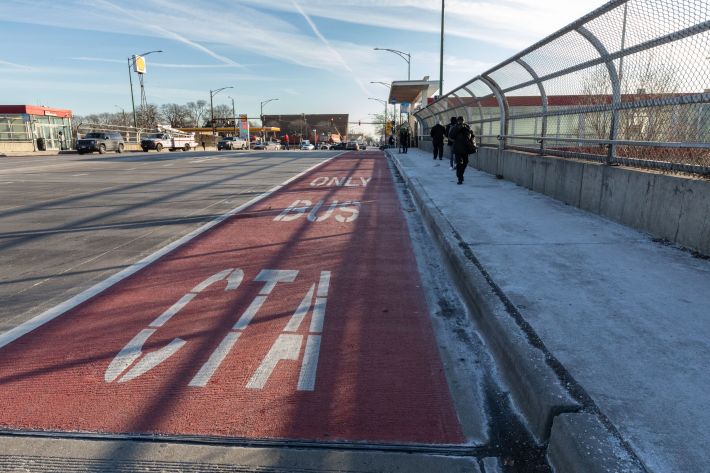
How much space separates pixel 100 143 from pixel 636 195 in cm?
3726

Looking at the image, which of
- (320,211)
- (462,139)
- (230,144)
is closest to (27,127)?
(230,144)

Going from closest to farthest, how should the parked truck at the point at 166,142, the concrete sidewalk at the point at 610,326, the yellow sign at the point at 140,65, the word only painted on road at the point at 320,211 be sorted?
the concrete sidewalk at the point at 610,326, the word only painted on road at the point at 320,211, the parked truck at the point at 166,142, the yellow sign at the point at 140,65

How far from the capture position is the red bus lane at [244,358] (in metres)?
2.60

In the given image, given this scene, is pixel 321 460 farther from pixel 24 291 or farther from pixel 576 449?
pixel 24 291

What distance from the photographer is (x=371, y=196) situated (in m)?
11.7

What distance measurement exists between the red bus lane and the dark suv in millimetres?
Answer: 33873

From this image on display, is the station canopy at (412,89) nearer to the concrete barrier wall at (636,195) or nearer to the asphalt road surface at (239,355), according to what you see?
the concrete barrier wall at (636,195)

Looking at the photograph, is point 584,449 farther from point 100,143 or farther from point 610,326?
point 100,143

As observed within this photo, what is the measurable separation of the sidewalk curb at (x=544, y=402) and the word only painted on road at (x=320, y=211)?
15.4 ft

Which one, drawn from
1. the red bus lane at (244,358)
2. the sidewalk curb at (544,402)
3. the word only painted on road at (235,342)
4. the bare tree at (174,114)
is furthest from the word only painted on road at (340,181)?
the bare tree at (174,114)

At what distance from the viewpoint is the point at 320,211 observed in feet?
30.9

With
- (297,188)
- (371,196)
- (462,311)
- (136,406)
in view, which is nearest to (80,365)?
(136,406)

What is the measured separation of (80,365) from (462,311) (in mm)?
3028

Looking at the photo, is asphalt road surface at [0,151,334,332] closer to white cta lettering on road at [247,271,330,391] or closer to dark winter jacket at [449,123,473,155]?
white cta lettering on road at [247,271,330,391]
